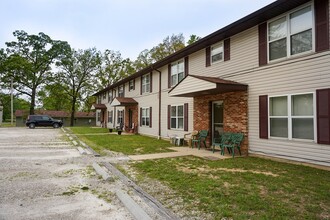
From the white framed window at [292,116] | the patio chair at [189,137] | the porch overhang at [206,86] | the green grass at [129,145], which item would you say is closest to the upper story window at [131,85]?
the green grass at [129,145]

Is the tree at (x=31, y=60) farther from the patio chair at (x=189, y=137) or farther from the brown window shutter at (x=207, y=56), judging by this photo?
the brown window shutter at (x=207, y=56)

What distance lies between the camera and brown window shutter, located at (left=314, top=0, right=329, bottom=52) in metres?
6.12

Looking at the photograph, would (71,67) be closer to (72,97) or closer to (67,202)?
(72,97)

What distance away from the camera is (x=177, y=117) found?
43.5 ft

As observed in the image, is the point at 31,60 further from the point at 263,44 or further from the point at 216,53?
the point at 263,44

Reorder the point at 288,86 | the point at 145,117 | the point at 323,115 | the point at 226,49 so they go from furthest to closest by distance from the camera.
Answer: the point at 145,117, the point at 226,49, the point at 288,86, the point at 323,115

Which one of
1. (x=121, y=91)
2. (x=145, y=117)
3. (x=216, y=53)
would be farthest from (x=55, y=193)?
(x=121, y=91)

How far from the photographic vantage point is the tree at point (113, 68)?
3841cm

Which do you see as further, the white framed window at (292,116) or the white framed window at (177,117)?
the white framed window at (177,117)

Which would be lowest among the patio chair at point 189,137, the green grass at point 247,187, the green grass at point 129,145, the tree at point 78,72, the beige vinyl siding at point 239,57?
the green grass at point 129,145

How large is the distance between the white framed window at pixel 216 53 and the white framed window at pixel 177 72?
2620 millimetres

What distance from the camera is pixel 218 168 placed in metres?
6.49

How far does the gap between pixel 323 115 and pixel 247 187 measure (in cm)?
337

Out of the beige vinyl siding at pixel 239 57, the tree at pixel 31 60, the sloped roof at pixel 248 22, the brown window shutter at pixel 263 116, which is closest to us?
the sloped roof at pixel 248 22
